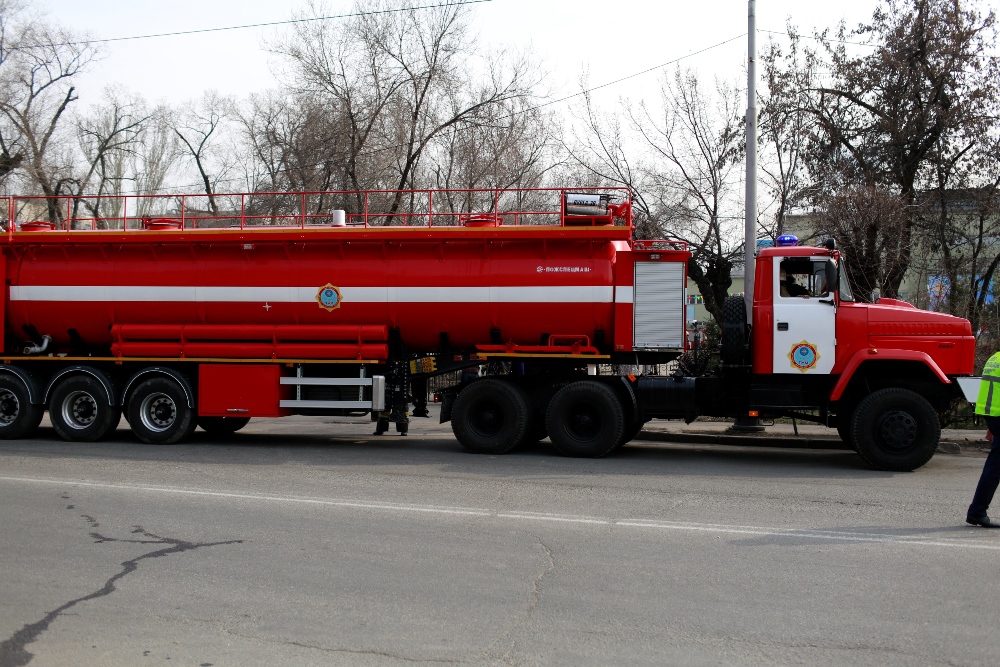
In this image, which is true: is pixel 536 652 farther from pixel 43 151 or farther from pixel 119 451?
pixel 43 151

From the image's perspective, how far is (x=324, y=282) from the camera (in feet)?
43.9

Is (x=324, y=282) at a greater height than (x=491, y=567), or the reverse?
(x=324, y=282)

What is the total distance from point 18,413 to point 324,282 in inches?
220

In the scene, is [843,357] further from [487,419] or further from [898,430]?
[487,419]

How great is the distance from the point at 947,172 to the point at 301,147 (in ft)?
59.2

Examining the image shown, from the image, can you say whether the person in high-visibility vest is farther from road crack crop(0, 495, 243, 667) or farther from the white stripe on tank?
road crack crop(0, 495, 243, 667)

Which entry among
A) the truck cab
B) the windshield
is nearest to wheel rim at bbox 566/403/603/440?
the truck cab

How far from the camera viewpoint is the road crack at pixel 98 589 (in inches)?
199

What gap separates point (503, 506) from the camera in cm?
891

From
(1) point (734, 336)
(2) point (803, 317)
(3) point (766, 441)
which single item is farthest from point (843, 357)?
(3) point (766, 441)

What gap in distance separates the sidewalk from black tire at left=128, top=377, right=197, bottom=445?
7.46 m

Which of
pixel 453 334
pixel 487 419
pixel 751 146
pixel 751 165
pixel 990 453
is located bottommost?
pixel 487 419

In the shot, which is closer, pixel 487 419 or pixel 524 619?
pixel 524 619

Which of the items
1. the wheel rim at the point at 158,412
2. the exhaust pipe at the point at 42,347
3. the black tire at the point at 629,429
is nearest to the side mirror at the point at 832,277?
the black tire at the point at 629,429
